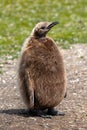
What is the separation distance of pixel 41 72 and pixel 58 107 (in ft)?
4.39

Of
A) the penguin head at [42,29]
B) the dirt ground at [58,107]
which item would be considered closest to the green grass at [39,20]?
the dirt ground at [58,107]

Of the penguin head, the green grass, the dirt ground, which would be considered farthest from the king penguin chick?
the green grass

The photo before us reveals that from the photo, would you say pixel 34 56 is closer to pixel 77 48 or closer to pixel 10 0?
pixel 77 48

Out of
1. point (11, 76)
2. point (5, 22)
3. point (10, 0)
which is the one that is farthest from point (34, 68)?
point (10, 0)

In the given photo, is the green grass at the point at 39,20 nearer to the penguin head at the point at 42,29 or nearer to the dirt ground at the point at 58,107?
the dirt ground at the point at 58,107

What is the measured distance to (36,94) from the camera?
984 cm

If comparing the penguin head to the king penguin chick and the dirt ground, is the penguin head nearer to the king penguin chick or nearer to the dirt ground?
the king penguin chick

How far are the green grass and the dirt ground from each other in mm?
3129

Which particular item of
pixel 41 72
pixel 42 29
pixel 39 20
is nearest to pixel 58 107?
pixel 41 72

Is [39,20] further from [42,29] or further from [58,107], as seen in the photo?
[42,29]

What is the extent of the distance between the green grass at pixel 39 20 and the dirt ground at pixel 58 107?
10.3ft

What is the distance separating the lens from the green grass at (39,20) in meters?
20.0

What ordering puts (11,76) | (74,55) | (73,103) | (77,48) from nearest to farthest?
(73,103)
(11,76)
(74,55)
(77,48)

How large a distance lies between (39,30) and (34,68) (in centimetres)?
65
